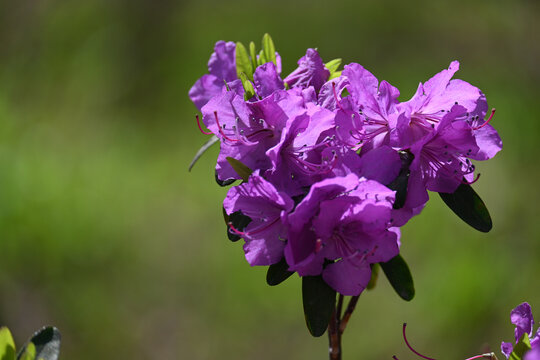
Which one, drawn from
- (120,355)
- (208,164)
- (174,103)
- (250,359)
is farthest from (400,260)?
(174,103)

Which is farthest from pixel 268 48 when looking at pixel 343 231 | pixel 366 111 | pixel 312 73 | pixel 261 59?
pixel 343 231

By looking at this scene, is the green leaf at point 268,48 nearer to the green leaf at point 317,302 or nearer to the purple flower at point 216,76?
the purple flower at point 216,76

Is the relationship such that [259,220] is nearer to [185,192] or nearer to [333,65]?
[333,65]

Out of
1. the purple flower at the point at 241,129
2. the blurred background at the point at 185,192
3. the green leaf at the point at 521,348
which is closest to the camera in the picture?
the green leaf at the point at 521,348

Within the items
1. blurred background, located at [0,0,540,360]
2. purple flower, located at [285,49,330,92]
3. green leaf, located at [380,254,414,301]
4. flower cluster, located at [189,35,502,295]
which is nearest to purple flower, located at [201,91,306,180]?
flower cluster, located at [189,35,502,295]

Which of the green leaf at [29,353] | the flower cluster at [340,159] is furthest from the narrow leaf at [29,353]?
the flower cluster at [340,159]

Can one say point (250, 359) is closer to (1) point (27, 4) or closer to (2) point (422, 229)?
(2) point (422, 229)

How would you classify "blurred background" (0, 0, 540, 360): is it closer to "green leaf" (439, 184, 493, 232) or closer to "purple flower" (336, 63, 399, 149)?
"green leaf" (439, 184, 493, 232)
